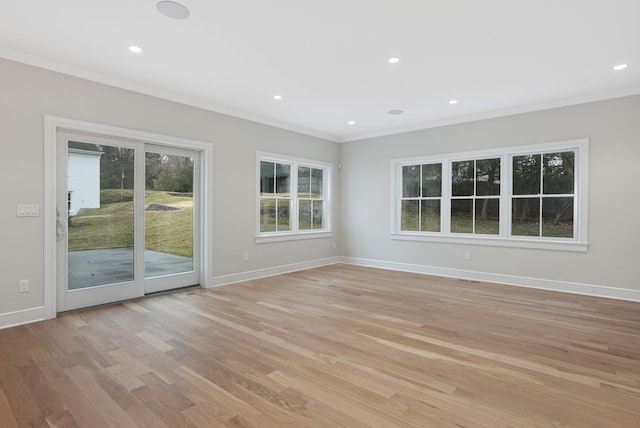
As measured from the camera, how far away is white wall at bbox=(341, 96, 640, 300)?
4.50 m

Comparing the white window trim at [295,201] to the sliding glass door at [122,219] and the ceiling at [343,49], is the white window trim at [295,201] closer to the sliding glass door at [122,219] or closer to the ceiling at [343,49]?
the sliding glass door at [122,219]

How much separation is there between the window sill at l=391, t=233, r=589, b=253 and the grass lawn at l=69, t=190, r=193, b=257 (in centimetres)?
384

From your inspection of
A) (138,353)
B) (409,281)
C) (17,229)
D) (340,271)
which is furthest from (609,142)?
(17,229)

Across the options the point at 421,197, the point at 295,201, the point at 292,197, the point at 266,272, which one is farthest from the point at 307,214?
the point at 421,197

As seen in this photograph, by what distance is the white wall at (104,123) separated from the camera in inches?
135

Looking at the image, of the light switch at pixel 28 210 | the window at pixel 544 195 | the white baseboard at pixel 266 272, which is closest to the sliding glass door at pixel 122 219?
the light switch at pixel 28 210

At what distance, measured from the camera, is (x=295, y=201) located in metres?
6.60

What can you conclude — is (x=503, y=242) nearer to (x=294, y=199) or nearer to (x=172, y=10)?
(x=294, y=199)

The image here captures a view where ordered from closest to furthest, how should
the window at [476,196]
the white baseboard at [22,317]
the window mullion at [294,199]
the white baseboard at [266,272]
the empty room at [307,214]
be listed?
the empty room at [307,214] < the white baseboard at [22,317] < the white baseboard at [266,272] < the window at [476,196] < the window mullion at [294,199]

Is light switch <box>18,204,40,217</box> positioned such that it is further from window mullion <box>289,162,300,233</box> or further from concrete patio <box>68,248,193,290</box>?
window mullion <box>289,162,300,233</box>

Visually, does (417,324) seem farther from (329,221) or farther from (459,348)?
(329,221)

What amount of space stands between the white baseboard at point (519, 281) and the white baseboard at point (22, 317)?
524 cm

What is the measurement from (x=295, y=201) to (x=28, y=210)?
401cm

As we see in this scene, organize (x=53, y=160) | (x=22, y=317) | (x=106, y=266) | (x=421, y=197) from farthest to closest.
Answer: (x=421, y=197)
(x=106, y=266)
(x=53, y=160)
(x=22, y=317)
